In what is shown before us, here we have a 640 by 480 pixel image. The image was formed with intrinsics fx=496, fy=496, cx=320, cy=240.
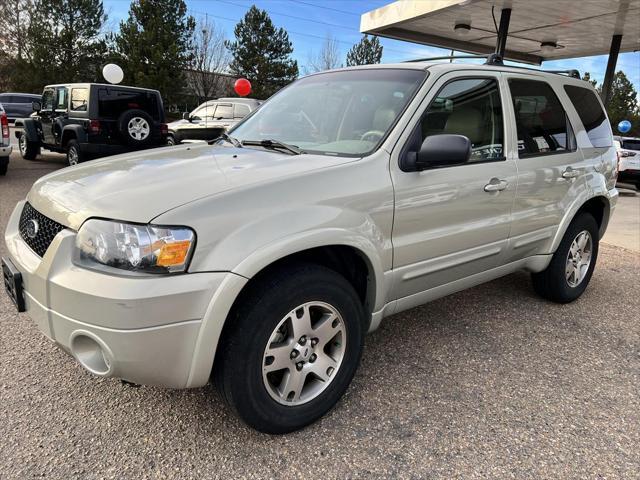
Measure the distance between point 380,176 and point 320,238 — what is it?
1.68ft

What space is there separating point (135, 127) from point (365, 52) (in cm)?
3981

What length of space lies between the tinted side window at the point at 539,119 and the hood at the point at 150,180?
1584 mm

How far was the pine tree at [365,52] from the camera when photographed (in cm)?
4618

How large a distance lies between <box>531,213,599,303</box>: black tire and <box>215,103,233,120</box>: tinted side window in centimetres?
1053

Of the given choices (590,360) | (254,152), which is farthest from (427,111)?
(590,360)

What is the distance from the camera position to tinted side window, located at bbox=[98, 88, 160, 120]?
1003cm

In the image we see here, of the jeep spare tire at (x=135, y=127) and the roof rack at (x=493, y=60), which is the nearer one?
the roof rack at (x=493, y=60)

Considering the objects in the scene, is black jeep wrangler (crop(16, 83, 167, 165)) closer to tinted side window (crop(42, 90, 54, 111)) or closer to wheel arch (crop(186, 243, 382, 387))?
tinted side window (crop(42, 90, 54, 111))

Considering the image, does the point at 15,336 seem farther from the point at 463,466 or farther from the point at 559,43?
the point at 559,43

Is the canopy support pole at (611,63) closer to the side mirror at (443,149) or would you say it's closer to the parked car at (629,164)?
the parked car at (629,164)

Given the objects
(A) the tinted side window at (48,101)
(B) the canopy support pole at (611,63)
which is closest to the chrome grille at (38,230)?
(A) the tinted side window at (48,101)

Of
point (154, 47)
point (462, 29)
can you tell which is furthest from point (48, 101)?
point (154, 47)

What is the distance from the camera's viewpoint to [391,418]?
252 centimetres

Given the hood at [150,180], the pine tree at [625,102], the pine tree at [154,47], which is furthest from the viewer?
the pine tree at [625,102]
